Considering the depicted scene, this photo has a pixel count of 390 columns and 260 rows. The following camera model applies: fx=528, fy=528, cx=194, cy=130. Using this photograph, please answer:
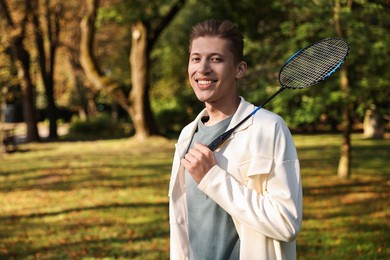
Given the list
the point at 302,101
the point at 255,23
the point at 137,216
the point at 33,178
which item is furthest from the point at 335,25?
the point at 255,23

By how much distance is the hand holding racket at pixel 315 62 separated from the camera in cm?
271

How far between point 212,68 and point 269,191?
0.63 meters

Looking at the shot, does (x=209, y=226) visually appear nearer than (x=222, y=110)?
Yes

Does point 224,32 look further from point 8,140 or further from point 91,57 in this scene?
point 91,57

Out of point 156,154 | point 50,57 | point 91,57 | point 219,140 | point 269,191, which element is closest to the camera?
point 269,191

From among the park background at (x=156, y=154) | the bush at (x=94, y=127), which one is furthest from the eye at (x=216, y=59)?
the bush at (x=94, y=127)

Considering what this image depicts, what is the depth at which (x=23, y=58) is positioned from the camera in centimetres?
2550

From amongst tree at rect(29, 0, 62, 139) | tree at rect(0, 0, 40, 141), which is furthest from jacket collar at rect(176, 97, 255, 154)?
tree at rect(29, 0, 62, 139)

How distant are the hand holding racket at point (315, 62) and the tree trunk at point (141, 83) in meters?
21.4

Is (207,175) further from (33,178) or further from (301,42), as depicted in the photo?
(33,178)

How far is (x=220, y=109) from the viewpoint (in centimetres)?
259

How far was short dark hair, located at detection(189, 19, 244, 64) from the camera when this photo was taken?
2443 mm

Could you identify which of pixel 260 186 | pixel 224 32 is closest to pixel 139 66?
pixel 224 32

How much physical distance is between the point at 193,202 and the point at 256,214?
43 cm
